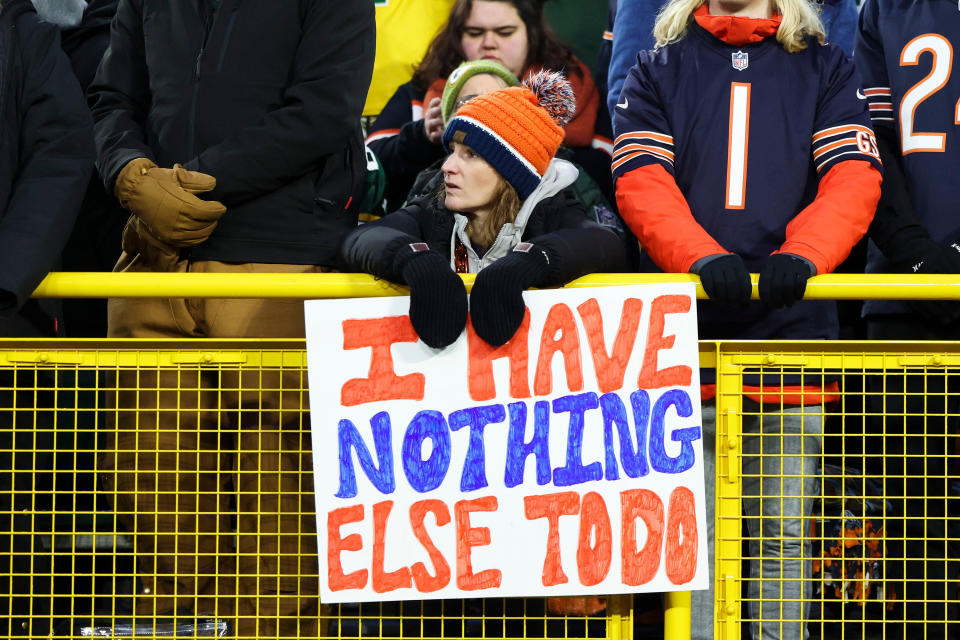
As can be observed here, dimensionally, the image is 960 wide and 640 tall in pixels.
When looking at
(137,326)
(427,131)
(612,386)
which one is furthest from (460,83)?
(612,386)

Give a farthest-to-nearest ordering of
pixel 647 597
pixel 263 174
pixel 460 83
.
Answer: pixel 460 83, pixel 263 174, pixel 647 597

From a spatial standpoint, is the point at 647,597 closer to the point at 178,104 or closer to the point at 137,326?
Answer: the point at 137,326

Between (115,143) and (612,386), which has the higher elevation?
(115,143)

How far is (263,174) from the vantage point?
11.8ft

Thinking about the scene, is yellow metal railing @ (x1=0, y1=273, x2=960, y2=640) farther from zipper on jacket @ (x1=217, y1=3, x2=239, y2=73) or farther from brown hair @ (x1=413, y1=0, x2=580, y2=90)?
brown hair @ (x1=413, y1=0, x2=580, y2=90)

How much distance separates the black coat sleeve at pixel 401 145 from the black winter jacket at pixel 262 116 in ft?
2.19

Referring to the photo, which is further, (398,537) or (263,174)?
(263,174)

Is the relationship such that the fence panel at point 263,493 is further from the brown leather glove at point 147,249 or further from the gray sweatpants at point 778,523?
the brown leather glove at point 147,249

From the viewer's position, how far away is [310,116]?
3.62 metres

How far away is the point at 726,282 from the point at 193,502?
145cm

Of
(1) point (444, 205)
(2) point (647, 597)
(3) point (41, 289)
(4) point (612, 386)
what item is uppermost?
(1) point (444, 205)

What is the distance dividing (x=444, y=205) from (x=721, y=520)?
1.23 meters

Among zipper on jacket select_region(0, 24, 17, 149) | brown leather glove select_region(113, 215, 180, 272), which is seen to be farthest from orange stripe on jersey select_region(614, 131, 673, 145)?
zipper on jacket select_region(0, 24, 17, 149)

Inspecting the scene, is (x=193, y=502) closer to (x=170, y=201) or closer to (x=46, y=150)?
(x=170, y=201)
